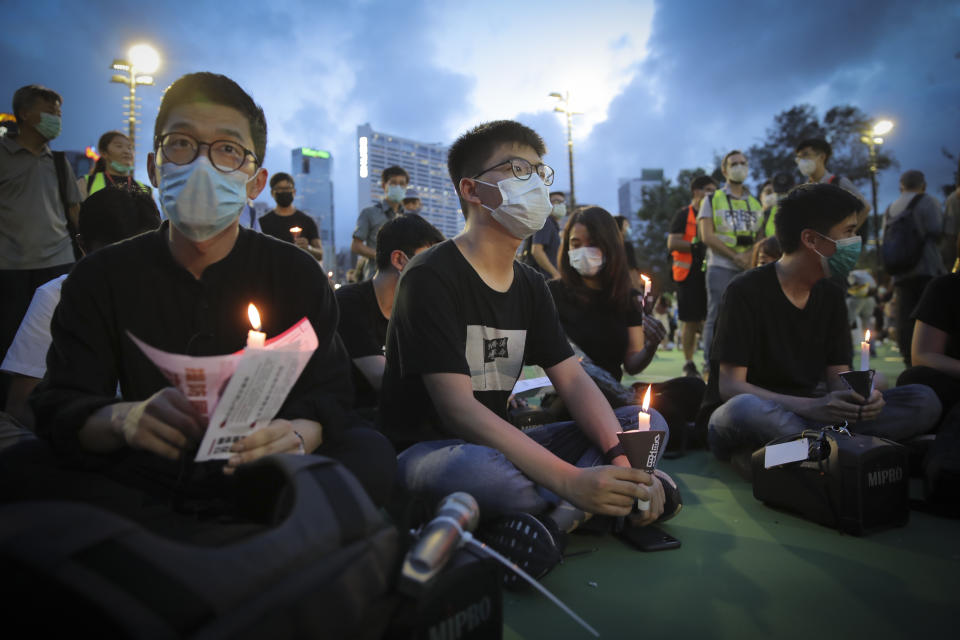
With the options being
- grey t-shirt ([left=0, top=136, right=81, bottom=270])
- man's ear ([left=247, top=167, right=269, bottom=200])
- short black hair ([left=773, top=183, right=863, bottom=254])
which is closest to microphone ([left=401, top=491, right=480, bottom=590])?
man's ear ([left=247, top=167, right=269, bottom=200])

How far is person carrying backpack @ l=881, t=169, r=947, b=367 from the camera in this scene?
5371 millimetres

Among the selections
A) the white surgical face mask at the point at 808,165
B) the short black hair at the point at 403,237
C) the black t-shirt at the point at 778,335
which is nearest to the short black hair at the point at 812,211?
the black t-shirt at the point at 778,335

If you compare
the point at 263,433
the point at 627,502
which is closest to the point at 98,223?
the point at 263,433

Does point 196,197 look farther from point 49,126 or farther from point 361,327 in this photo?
point 49,126

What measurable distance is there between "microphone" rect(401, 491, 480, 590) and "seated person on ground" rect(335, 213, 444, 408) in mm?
2218

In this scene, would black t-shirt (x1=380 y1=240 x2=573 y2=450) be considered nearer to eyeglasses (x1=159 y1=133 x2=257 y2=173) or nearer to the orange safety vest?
eyeglasses (x1=159 y1=133 x2=257 y2=173)

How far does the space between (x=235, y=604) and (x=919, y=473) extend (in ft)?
11.8

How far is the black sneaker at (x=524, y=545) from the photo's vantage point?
182 cm

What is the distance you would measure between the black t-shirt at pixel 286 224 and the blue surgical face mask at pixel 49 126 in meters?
2.29

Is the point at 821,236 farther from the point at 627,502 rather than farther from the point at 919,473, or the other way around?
the point at 627,502

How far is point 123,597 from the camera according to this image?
2.60ft

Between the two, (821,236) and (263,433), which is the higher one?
(821,236)

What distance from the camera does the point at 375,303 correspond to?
353cm

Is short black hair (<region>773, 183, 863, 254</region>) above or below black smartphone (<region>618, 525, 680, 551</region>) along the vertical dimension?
above
